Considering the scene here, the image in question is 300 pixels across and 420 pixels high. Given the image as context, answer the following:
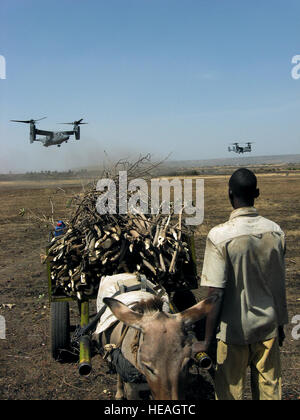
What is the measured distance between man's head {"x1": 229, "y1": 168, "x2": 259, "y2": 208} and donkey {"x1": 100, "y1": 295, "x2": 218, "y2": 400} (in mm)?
815

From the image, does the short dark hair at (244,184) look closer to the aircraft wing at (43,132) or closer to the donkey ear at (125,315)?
the donkey ear at (125,315)

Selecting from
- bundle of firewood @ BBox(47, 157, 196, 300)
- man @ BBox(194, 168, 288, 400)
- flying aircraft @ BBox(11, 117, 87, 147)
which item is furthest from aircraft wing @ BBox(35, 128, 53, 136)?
man @ BBox(194, 168, 288, 400)

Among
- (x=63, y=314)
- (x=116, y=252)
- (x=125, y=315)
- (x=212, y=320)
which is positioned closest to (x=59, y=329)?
(x=63, y=314)

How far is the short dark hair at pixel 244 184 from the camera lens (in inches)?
123

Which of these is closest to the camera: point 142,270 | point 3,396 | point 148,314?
point 148,314

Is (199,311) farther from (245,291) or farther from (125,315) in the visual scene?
(125,315)

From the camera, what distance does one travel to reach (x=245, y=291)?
10.1ft

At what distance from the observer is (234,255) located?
3049 millimetres

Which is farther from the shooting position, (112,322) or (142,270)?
(142,270)

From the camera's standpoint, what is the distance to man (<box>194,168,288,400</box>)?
10.0 feet

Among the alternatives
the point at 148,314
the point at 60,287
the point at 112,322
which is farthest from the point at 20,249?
the point at 148,314

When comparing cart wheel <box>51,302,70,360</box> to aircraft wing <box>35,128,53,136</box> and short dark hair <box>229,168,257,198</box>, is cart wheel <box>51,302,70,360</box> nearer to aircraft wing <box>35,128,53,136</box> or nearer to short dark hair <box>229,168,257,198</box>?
short dark hair <box>229,168,257,198</box>

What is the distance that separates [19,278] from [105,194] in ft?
18.0
